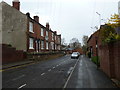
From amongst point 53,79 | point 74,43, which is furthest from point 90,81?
point 74,43

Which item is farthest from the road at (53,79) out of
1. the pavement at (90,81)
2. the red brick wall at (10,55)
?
the red brick wall at (10,55)

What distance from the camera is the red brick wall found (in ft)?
67.7

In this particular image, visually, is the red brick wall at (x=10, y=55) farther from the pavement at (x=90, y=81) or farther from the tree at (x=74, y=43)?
the tree at (x=74, y=43)

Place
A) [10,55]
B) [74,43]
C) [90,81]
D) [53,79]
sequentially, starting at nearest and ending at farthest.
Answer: [90,81] → [53,79] → [10,55] → [74,43]

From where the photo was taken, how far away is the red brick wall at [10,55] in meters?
20.6

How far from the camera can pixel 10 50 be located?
73.9ft

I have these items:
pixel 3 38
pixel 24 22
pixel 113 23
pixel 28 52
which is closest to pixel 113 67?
pixel 113 23

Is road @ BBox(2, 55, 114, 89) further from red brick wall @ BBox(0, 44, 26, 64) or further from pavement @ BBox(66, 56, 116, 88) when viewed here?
red brick wall @ BBox(0, 44, 26, 64)

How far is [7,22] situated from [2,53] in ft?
36.2

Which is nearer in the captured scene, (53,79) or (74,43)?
(53,79)

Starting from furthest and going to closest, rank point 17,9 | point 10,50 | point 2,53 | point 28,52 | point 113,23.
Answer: point 17,9 → point 28,52 → point 10,50 → point 2,53 → point 113,23

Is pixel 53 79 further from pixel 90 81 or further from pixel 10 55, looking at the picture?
pixel 10 55

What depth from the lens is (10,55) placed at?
2227cm

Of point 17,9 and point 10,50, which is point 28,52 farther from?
point 17,9
